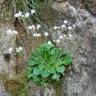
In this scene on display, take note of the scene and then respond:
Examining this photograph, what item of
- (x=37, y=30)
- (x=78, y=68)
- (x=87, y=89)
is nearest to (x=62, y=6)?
(x=37, y=30)

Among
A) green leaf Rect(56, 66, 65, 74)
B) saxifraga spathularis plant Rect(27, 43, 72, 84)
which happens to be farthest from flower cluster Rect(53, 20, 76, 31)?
green leaf Rect(56, 66, 65, 74)

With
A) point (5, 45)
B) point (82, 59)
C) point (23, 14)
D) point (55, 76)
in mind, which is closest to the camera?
point (55, 76)

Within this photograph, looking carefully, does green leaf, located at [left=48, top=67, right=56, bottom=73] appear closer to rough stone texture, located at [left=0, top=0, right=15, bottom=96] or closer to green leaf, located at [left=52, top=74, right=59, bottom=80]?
green leaf, located at [left=52, top=74, right=59, bottom=80]

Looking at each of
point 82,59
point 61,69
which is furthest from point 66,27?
point 61,69

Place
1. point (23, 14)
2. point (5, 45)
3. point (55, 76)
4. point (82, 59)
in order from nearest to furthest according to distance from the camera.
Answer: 1. point (55, 76)
2. point (82, 59)
3. point (5, 45)
4. point (23, 14)

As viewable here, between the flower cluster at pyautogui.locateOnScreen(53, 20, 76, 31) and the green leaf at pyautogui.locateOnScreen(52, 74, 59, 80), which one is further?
the flower cluster at pyautogui.locateOnScreen(53, 20, 76, 31)

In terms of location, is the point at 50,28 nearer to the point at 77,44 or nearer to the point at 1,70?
the point at 77,44

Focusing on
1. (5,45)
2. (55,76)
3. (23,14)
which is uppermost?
(23,14)

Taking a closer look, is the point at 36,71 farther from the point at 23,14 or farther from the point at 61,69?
the point at 23,14
